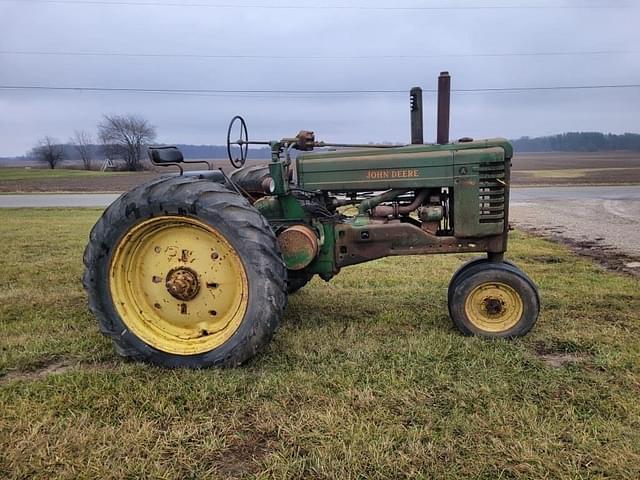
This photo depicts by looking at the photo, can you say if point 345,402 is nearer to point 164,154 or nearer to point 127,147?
point 164,154

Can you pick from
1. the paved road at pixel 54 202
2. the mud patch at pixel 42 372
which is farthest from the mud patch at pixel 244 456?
the paved road at pixel 54 202

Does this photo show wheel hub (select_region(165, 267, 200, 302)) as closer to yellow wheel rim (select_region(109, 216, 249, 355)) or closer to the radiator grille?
yellow wheel rim (select_region(109, 216, 249, 355))

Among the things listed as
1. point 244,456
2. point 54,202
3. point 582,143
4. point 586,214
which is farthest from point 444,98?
point 582,143

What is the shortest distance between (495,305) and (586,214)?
10896mm

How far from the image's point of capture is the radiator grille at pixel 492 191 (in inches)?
160

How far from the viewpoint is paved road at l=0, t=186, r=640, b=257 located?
31.0 feet

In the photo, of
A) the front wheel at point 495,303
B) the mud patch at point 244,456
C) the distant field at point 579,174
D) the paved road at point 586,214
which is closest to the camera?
the mud patch at point 244,456

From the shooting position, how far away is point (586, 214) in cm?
1348

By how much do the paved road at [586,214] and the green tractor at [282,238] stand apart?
4.63 metres

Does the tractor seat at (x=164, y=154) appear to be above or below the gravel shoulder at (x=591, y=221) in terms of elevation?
above

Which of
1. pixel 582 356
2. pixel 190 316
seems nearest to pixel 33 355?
pixel 190 316

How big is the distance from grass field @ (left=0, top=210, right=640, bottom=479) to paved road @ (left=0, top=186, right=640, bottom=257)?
4877mm

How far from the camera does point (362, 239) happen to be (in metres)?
4.22

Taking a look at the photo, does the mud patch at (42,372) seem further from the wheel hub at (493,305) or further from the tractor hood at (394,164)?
the wheel hub at (493,305)
